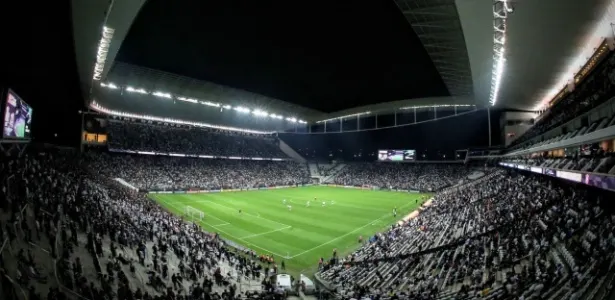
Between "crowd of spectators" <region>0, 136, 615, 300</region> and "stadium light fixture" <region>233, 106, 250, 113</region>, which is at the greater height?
"stadium light fixture" <region>233, 106, 250, 113</region>

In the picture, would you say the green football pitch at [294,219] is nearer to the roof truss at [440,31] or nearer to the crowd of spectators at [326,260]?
the crowd of spectators at [326,260]

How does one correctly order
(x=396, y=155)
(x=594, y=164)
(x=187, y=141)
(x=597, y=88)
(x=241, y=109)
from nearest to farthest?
(x=594, y=164)
(x=597, y=88)
(x=241, y=109)
(x=187, y=141)
(x=396, y=155)

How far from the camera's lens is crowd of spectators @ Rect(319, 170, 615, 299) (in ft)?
32.8

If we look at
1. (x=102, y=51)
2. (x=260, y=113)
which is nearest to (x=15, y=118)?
(x=102, y=51)

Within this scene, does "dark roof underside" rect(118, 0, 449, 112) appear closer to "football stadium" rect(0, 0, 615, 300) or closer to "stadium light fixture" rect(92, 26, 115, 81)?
"football stadium" rect(0, 0, 615, 300)

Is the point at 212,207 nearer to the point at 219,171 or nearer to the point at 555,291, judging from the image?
the point at 219,171

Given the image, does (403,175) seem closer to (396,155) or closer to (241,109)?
(396,155)

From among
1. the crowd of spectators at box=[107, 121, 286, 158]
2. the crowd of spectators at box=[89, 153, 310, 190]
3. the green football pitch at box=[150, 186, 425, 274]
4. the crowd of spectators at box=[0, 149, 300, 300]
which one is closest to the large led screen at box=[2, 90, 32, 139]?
the crowd of spectators at box=[0, 149, 300, 300]

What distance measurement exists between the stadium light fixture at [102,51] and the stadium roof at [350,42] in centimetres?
25

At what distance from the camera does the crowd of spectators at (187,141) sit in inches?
2124

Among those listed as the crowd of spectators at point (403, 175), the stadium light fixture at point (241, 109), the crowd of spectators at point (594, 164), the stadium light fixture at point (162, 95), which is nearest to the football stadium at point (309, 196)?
the crowd of spectators at point (594, 164)

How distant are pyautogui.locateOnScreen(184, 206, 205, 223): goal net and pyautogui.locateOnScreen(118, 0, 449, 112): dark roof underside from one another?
585 inches

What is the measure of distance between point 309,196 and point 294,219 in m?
17.4

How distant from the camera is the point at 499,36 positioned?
18.9 metres
